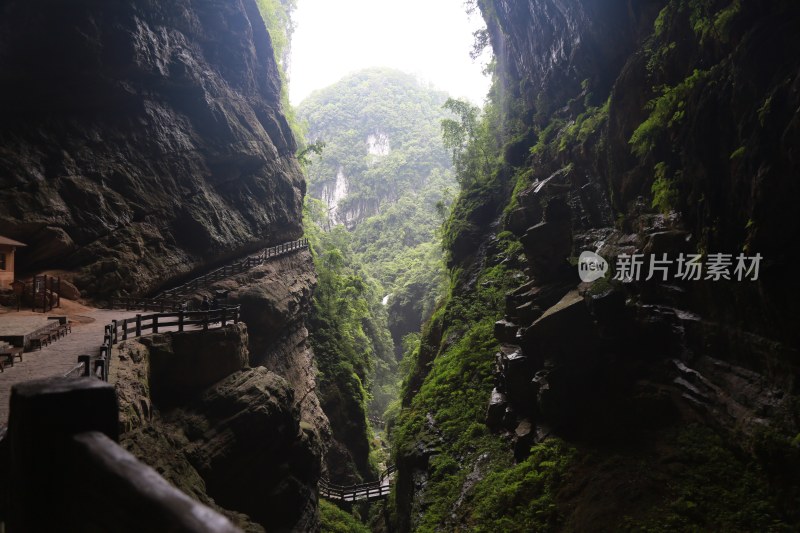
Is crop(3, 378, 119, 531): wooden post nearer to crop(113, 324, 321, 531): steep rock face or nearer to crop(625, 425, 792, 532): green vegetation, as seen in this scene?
crop(113, 324, 321, 531): steep rock face

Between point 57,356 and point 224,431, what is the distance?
13.4 ft

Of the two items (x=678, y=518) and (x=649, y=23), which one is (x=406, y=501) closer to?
(x=678, y=518)

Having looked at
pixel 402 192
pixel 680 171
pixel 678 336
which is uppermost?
pixel 402 192

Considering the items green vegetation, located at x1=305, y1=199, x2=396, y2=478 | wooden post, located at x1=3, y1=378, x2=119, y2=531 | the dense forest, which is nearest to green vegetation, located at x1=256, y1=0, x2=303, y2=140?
the dense forest

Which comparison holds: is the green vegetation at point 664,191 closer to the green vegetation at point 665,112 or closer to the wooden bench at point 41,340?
the green vegetation at point 665,112

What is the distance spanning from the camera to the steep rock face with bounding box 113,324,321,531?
9.08 metres

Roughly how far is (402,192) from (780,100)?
266 ft

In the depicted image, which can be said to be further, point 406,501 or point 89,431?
point 406,501

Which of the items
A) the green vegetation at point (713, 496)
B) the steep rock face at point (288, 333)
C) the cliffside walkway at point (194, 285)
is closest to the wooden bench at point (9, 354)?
the cliffside walkway at point (194, 285)

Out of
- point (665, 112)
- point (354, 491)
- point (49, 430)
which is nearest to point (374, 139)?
point (354, 491)

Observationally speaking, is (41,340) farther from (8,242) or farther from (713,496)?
(713,496)

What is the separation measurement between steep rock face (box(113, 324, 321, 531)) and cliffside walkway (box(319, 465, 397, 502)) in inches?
296

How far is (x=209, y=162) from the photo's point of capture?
23406mm

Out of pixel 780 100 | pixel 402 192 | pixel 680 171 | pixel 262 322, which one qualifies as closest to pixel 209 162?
pixel 262 322
